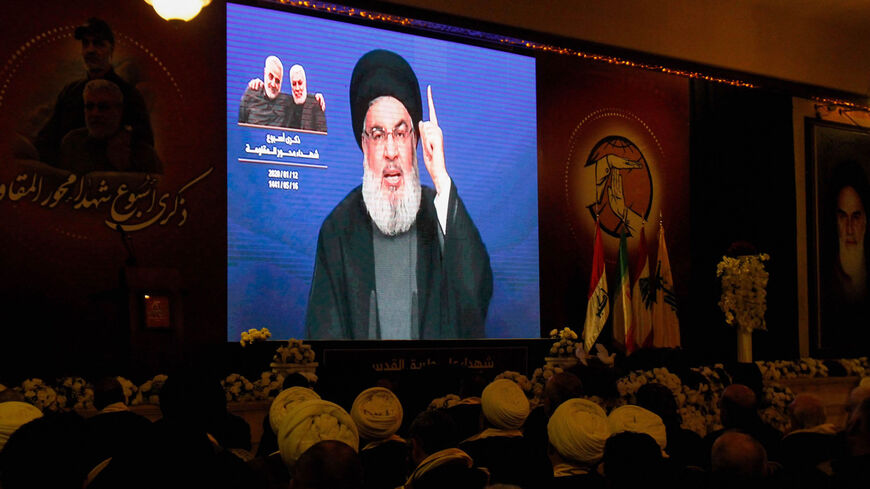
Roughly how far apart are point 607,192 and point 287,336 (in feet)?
13.7

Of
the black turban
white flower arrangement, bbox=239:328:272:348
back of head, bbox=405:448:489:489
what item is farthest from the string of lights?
back of head, bbox=405:448:489:489

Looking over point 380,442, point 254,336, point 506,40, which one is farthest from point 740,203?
point 380,442

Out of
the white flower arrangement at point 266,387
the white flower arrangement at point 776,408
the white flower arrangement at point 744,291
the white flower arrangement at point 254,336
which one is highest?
the white flower arrangement at point 744,291

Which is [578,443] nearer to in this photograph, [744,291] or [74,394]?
[74,394]

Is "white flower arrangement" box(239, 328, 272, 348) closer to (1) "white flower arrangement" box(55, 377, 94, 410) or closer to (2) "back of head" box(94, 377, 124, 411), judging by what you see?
(1) "white flower arrangement" box(55, 377, 94, 410)

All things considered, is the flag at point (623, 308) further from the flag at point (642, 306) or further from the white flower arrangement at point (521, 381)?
the white flower arrangement at point (521, 381)

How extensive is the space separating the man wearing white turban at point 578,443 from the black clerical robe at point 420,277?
4794 mm

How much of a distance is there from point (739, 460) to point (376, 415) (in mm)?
1447

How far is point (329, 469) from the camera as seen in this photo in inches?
83.9

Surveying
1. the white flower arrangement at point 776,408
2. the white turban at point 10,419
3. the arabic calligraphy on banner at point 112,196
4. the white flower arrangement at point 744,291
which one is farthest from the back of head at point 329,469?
the white flower arrangement at point 744,291

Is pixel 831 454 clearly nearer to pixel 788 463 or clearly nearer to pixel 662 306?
pixel 788 463

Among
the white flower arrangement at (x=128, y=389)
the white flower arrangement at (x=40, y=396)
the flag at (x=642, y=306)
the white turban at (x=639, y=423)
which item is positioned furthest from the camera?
the flag at (x=642, y=306)

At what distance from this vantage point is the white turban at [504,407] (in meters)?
4.06

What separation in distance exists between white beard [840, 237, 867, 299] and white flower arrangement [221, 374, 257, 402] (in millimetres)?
8309
